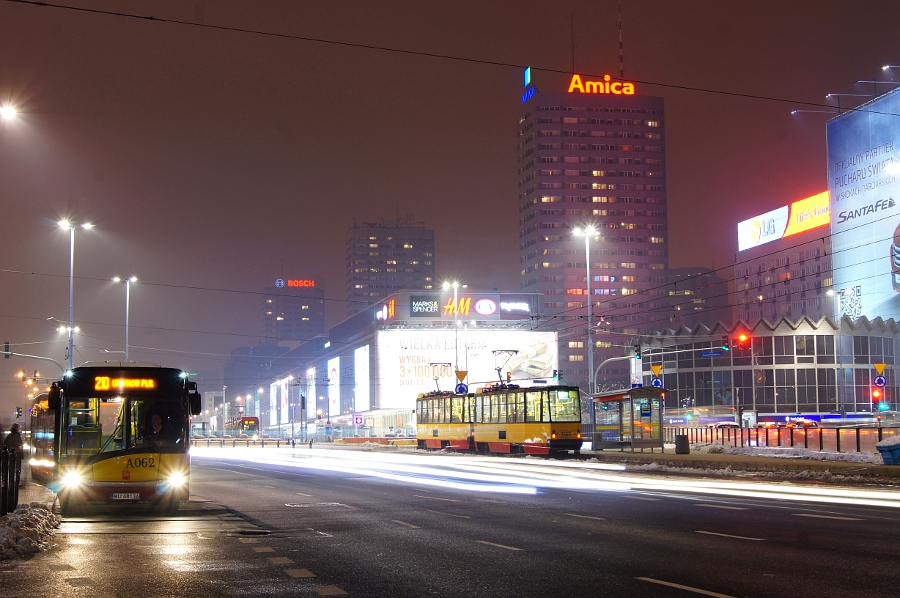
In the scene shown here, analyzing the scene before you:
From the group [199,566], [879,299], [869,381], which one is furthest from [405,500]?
[879,299]

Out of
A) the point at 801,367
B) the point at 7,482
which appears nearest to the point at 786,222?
the point at 801,367

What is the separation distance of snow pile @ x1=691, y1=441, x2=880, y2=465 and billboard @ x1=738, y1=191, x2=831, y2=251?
84.4 meters

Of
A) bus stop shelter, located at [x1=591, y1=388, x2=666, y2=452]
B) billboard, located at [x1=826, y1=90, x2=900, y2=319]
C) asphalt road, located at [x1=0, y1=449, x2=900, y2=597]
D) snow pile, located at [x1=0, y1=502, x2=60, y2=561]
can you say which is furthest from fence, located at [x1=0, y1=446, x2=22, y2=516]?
billboard, located at [x1=826, y1=90, x2=900, y2=319]

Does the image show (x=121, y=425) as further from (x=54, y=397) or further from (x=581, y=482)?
(x=581, y=482)

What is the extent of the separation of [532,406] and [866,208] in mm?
68075

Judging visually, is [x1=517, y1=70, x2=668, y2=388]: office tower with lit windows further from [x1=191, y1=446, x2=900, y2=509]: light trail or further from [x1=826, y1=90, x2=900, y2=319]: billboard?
[x1=191, y1=446, x2=900, y2=509]: light trail

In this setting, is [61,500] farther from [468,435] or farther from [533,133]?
[533,133]

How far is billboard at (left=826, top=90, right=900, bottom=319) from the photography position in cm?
9388

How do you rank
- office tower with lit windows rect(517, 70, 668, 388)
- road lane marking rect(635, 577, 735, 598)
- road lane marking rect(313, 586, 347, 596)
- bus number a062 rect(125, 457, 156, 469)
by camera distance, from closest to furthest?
1. road lane marking rect(635, 577, 735, 598)
2. road lane marking rect(313, 586, 347, 596)
3. bus number a062 rect(125, 457, 156, 469)
4. office tower with lit windows rect(517, 70, 668, 388)

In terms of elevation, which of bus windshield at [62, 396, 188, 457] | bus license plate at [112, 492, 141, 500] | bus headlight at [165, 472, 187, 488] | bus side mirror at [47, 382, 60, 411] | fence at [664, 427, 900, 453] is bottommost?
fence at [664, 427, 900, 453]

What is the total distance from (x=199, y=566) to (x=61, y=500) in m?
8.24

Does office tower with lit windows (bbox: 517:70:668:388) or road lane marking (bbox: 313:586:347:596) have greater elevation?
Result: office tower with lit windows (bbox: 517:70:668:388)

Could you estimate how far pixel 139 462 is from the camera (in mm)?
18250

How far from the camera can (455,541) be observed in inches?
531
